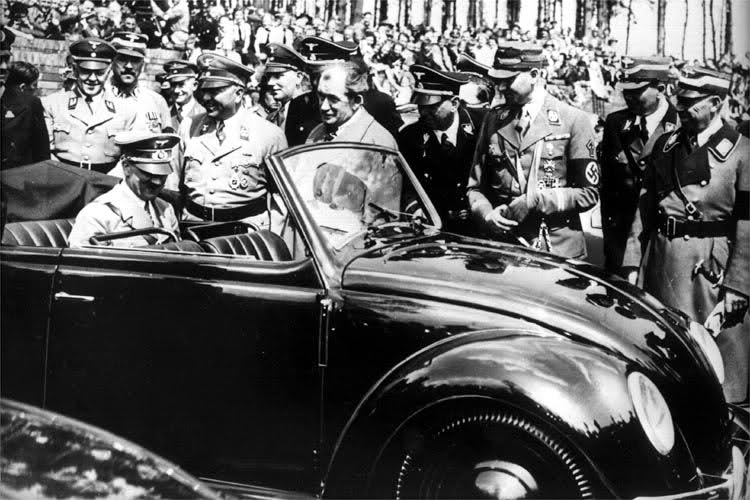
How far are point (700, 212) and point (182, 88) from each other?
2277 mm

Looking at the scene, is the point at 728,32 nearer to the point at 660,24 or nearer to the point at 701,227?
the point at 660,24

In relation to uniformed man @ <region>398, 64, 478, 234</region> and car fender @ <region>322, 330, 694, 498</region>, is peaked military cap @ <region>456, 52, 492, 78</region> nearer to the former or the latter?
uniformed man @ <region>398, 64, 478, 234</region>

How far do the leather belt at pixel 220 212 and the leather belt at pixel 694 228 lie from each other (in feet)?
5.76

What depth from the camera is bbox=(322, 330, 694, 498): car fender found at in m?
2.39

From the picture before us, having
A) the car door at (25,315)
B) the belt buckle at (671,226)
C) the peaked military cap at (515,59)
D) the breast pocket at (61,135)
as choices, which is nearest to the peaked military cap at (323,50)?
the peaked military cap at (515,59)

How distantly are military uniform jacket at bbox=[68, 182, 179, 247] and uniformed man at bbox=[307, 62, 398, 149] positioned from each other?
67 centimetres

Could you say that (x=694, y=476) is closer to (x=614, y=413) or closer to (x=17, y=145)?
(x=614, y=413)

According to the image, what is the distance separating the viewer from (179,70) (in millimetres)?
3678

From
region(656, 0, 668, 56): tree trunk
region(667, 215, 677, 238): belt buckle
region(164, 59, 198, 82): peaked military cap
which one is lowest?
region(667, 215, 677, 238): belt buckle

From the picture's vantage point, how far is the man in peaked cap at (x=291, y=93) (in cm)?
336

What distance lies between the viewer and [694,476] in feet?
8.13

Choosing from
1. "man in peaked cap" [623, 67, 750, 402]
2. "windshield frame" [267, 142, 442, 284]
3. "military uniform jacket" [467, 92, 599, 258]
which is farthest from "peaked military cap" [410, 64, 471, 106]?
"man in peaked cap" [623, 67, 750, 402]

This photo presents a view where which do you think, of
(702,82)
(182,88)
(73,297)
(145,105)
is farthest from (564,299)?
(145,105)

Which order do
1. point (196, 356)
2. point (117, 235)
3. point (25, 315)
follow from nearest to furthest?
point (196, 356) → point (25, 315) → point (117, 235)
